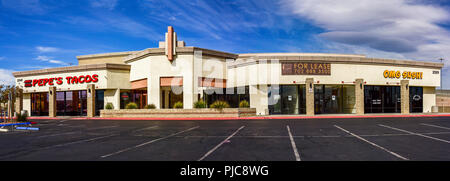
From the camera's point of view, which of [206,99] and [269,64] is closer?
[269,64]

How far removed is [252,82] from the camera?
1139 inches

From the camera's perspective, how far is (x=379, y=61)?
3012 centimetres

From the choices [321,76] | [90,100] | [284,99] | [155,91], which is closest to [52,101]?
[90,100]

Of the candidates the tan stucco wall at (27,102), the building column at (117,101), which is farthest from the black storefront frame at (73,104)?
the tan stucco wall at (27,102)

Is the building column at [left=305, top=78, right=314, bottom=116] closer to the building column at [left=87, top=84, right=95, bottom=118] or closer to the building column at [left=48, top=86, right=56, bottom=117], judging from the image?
the building column at [left=87, top=84, right=95, bottom=118]

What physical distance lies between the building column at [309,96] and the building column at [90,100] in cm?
2607

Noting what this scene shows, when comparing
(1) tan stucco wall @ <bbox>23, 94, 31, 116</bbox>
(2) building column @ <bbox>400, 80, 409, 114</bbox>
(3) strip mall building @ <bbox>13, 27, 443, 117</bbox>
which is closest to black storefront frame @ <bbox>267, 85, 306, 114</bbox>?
(3) strip mall building @ <bbox>13, 27, 443, 117</bbox>

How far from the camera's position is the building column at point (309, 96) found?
27.6 m

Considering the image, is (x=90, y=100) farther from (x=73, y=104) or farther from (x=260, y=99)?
(x=260, y=99)

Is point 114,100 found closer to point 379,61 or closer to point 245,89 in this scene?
point 245,89

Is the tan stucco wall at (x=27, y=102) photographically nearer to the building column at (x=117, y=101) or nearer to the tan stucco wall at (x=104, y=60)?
the tan stucco wall at (x=104, y=60)
